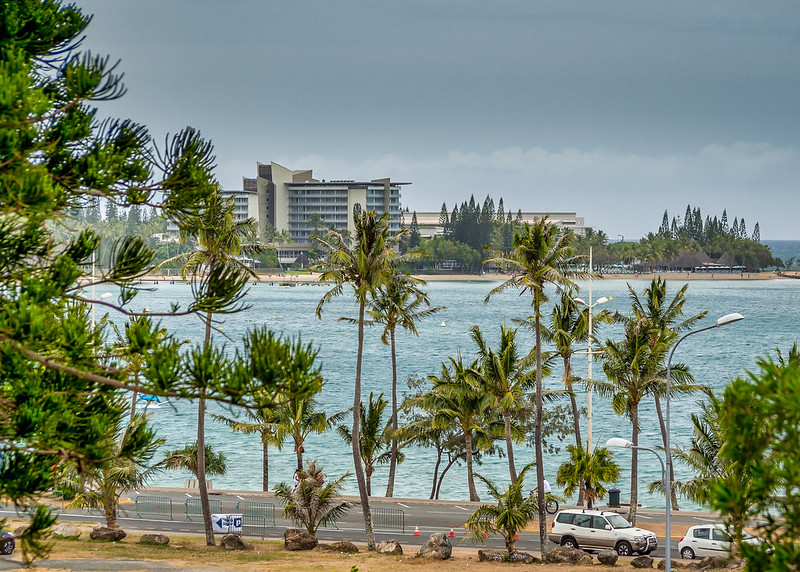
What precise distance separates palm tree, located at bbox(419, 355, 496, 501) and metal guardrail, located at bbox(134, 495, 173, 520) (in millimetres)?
11178

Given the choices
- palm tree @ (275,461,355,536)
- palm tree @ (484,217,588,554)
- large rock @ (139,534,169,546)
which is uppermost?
palm tree @ (484,217,588,554)

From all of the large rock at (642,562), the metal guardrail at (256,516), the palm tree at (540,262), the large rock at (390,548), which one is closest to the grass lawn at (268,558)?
the large rock at (642,562)

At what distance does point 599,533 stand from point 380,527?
314 inches

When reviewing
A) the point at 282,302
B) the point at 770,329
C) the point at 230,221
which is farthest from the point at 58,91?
the point at 282,302

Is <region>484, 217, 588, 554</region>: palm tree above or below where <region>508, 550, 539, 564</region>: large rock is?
above

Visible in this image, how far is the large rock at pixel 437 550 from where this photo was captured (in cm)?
2512

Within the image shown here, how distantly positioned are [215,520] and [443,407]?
10889 mm

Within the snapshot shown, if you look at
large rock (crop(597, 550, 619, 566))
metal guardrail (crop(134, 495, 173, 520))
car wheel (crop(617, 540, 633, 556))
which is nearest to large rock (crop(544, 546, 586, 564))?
large rock (crop(597, 550, 619, 566))

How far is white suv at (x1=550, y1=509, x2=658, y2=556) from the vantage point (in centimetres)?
2826

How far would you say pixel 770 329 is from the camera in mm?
133625

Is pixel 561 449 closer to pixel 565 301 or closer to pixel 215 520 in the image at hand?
pixel 565 301

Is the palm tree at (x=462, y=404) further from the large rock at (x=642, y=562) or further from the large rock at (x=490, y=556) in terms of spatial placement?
the large rock at (x=642, y=562)

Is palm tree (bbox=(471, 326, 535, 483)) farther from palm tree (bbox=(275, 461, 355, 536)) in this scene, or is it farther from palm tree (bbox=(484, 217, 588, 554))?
palm tree (bbox=(275, 461, 355, 536))

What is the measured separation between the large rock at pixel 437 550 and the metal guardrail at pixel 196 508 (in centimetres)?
1206
